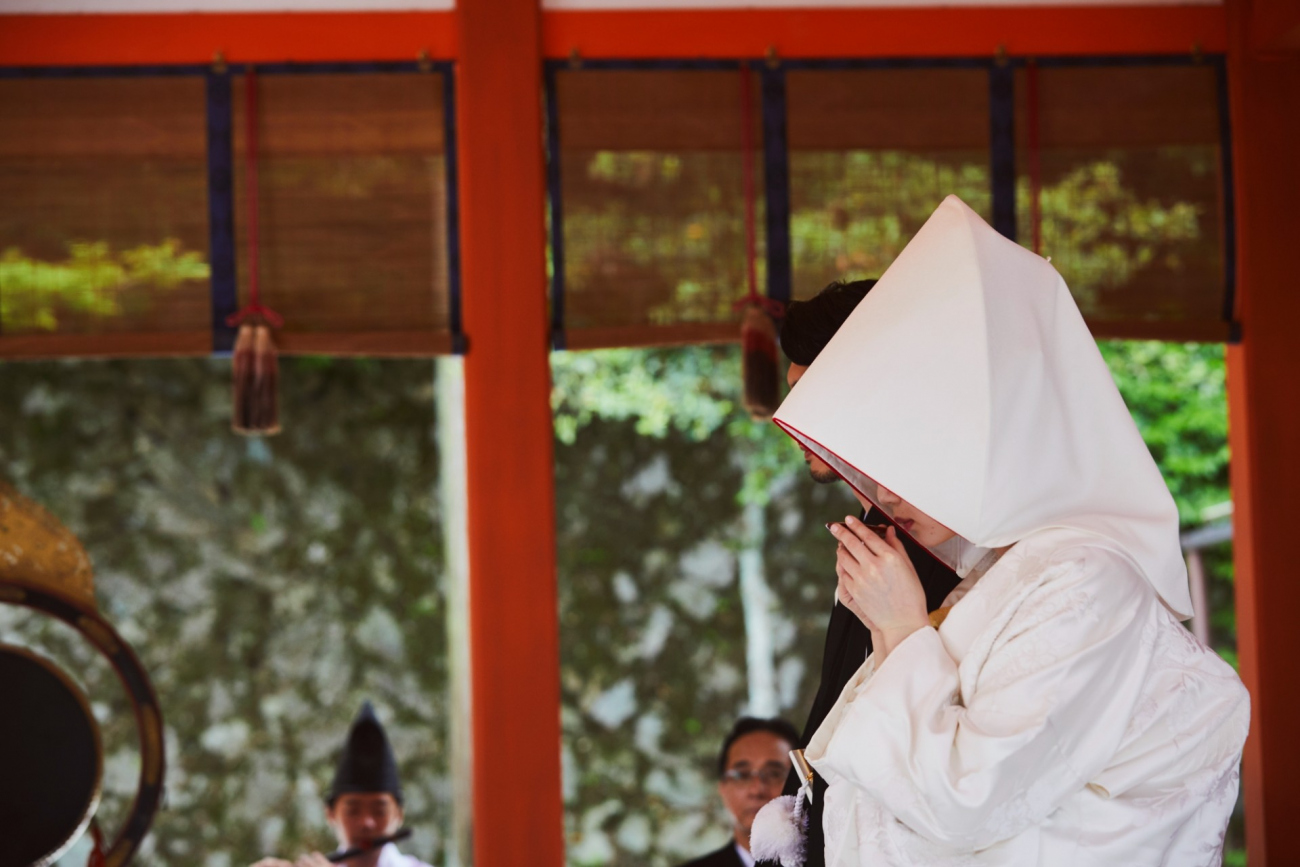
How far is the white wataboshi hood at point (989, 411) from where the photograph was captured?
1369mm

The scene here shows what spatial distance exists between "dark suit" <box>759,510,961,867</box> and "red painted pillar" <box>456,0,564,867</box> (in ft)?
3.86

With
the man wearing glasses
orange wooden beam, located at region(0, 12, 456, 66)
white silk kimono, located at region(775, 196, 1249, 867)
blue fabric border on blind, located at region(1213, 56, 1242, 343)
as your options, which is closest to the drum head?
orange wooden beam, located at region(0, 12, 456, 66)

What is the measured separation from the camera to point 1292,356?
2.97m

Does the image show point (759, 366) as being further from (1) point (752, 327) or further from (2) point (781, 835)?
(2) point (781, 835)

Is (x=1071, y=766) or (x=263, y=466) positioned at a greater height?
(x=263, y=466)

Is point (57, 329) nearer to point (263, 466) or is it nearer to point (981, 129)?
point (981, 129)

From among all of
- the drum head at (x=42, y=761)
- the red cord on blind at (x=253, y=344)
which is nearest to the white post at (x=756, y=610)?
the red cord on blind at (x=253, y=344)

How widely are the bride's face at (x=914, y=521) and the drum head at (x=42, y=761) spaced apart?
215 cm

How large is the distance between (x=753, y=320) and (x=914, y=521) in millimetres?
1448

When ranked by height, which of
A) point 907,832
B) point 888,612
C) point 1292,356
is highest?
point 1292,356

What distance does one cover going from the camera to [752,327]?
9.43ft

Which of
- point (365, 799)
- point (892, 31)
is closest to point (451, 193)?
point (892, 31)

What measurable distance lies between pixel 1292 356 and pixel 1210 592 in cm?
348

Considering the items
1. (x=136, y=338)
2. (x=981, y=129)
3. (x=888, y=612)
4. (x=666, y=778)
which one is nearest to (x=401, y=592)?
(x=666, y=778)
